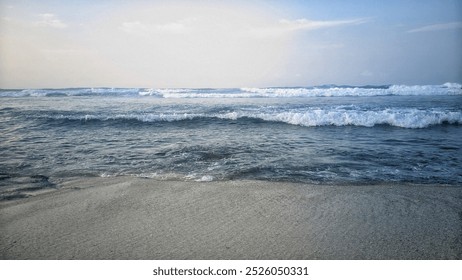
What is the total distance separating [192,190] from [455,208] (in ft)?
9.86

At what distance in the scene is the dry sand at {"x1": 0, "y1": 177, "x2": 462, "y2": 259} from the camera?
7.51 ft

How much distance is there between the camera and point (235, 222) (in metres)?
2.71

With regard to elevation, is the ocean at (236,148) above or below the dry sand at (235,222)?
above

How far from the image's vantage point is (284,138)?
7.53m

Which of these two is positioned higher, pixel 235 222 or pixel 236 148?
pixel 236 148

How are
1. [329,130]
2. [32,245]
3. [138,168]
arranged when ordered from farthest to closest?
[329,130]
[138,168]
[32,245]

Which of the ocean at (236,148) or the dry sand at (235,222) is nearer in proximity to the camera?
the dry sand at (235,222)

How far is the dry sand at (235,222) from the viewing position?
2.29m

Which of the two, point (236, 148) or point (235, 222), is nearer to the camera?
point (235, 222)

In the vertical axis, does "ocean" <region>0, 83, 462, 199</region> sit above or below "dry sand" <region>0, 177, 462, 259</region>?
above

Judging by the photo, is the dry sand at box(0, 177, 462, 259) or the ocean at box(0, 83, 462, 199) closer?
the dry sand at box(0, 177, 462, 259)
